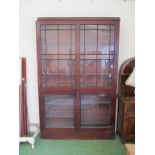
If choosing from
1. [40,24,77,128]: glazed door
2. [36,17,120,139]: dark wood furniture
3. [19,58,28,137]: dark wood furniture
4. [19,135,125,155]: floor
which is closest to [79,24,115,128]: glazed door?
[36,17,120,139]: dark wood furniture

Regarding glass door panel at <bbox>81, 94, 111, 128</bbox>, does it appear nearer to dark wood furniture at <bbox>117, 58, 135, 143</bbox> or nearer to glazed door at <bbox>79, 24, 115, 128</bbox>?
glazed door at <bbox>79, 24, 115, 128</bbox>

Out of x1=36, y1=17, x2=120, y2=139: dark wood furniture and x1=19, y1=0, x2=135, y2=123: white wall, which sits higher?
x1=19, y1=0, x2=135, y2=123: white wall

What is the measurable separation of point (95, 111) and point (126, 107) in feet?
1.98

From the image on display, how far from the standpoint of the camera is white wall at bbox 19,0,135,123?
134 inches

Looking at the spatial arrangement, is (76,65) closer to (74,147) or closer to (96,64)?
(96,64)

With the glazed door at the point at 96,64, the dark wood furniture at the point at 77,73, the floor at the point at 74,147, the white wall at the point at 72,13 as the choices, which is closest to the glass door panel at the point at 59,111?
the dark wood furniture at the point at 77,73

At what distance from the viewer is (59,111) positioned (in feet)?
11.5

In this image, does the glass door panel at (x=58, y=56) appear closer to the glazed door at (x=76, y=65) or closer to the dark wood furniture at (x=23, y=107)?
the glazed door at (x=76, y=65)

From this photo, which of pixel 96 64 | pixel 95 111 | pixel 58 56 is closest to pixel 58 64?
pixel 58 56

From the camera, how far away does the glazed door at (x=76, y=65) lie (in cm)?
322

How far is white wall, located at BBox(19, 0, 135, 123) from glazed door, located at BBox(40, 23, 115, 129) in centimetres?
35

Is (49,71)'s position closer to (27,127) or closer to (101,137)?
(27,127)
